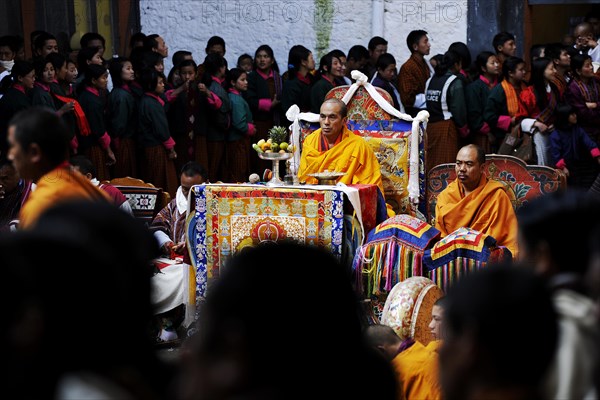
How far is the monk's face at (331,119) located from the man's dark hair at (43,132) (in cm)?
457

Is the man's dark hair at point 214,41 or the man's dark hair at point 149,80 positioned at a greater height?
the man's dark hair at point 214,41

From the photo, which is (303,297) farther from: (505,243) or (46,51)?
(46,51)

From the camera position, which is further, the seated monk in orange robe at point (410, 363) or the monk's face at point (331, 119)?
the monk's face at point (331, 119)

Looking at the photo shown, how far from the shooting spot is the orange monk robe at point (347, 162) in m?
8.45

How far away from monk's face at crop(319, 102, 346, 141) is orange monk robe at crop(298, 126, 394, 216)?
Answer: 10 cm

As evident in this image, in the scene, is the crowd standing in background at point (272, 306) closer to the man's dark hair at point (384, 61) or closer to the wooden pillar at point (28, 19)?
the wooden pillar at point (28, 19)

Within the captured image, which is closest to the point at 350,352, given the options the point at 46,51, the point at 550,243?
the point at 550,243

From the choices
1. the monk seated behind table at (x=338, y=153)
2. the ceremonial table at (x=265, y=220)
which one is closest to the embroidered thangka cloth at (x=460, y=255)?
the ceremonial table at (x=265, y=220)

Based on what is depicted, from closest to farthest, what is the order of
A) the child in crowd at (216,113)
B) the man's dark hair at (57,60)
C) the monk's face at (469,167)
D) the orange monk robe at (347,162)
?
1. the monk's face at (469,167)
2. the orange monk robe at (347,162)
3. the man's dark hair at (57,60)
4. the child in crowd at (216,113)

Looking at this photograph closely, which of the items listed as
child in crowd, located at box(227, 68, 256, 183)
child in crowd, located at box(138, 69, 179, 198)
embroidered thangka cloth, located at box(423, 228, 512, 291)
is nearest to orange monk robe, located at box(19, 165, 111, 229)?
embroidered thangka cloth, located at box(423, 228, 512, 291)

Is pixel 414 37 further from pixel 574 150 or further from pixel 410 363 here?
pixel 410 363

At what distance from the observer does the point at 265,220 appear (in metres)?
7.54

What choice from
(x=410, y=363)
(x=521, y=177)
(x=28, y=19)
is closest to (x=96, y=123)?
(x=28, y=19)

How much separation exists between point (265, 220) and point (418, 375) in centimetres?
306
